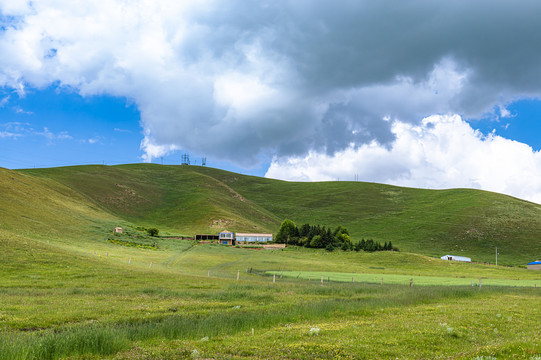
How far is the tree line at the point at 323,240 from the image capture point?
401 ft

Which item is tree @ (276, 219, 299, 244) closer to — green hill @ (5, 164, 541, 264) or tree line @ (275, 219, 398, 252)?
tree line @ (275, 219, 398, 252)

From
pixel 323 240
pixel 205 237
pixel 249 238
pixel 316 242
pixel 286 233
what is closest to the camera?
pixel 316 242

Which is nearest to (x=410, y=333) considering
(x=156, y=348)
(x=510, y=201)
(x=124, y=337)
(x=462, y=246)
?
(x=156, y=348)

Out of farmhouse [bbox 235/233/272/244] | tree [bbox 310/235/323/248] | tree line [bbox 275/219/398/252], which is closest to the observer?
tree line [bbox 275/219/398/252]

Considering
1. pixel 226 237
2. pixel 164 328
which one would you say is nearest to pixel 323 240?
pixel 226 237

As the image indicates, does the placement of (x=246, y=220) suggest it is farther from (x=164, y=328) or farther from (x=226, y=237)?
(x=164, y=328)

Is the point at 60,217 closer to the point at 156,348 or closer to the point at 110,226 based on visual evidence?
the point at 110,226

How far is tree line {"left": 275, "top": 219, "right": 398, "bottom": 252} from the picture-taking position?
4813 inches

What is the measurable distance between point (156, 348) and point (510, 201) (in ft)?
753

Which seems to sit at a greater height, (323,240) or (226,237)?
(323,240)

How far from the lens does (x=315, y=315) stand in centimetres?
2253

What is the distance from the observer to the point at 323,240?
13125cm

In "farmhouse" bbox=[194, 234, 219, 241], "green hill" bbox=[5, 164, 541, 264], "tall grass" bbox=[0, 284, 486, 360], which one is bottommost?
"farmhouse" bbox=[194, 234, 219, 241]

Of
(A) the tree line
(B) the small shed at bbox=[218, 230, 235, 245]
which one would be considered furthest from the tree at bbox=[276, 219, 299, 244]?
(B) the small shed at bbox=[218, 230, 235, 245]
